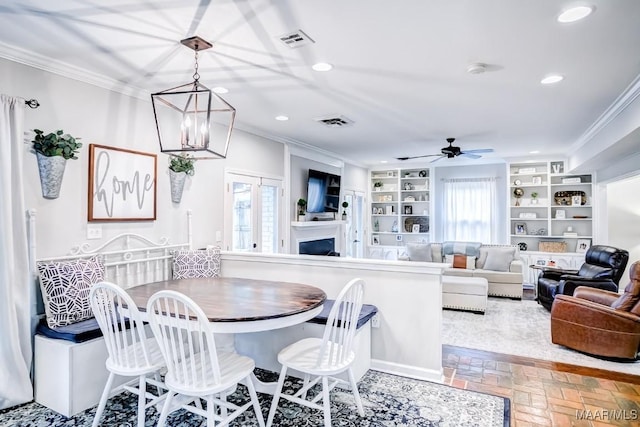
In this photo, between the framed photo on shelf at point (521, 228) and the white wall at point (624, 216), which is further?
the framed photo on shelf at point (521, 228)

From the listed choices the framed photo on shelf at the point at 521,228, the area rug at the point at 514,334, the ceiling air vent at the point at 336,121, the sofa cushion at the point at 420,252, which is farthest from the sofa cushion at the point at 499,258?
the ceiling air vent at the point at 336,121

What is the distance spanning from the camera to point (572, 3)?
2.01 m

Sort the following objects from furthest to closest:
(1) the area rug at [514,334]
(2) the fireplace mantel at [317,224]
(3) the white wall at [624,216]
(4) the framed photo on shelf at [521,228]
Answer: (4) the framed photo on shelf at [521,228] → (3) the white wall at [624,216] → (2) the fireplace mantel at [317,224] → (1) the area rug at [514,334]

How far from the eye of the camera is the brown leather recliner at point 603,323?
3.54 metres

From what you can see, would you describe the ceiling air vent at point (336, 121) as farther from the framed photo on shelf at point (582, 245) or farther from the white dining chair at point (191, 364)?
the framed photo on shelf at point (582, 245)

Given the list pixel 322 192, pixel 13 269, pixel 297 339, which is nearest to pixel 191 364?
pixel 297 339

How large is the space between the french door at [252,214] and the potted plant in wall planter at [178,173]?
76cm

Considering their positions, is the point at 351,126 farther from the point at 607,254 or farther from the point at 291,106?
the point at 607,254

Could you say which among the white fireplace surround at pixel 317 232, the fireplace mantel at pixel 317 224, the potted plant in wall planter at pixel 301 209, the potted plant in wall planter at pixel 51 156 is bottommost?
the white fireplace surround at pixel 317 232

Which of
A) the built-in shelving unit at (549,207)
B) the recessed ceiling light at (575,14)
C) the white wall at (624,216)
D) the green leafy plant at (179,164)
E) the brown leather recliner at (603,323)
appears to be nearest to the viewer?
the recessed ceiling light at (575,14)

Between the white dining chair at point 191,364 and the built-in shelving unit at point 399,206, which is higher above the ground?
the built-in shelving unit at point 399,206

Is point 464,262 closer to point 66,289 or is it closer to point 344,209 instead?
point 344,209

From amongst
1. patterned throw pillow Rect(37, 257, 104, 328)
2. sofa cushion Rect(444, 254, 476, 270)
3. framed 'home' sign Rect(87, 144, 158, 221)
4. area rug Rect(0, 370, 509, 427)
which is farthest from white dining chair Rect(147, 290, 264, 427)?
sofa cushion Rect(444, 254, 476, 270)

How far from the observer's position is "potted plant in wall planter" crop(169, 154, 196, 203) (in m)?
3.88
